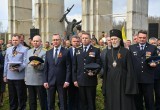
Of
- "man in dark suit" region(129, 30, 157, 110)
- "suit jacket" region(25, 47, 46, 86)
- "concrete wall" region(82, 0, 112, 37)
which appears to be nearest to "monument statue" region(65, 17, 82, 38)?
"concrete wall" region(82, 0, 112, 37)

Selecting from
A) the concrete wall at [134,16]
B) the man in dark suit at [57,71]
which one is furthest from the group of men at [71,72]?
the concrete wall at [134,16]

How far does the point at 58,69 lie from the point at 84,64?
2.16ft

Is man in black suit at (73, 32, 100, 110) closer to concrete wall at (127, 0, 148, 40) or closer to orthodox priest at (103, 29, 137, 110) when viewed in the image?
orthodox priest at (103, 29, 137, 110)

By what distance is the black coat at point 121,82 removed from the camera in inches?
269

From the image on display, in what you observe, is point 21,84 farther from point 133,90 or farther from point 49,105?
point 133,90

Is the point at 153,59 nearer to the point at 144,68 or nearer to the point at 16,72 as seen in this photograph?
the point at 144,68

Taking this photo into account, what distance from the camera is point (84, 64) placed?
7.89 meters

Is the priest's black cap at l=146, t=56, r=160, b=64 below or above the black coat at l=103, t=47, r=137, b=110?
above

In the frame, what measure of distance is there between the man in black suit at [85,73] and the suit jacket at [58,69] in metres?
0.21

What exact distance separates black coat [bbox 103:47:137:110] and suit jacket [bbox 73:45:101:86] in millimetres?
861

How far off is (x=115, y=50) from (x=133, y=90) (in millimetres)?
977

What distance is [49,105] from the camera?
800cm

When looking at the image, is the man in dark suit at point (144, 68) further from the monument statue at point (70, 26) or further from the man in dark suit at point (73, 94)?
the monument statue at point (70, 26)

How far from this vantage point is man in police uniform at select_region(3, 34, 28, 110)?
332 inches
